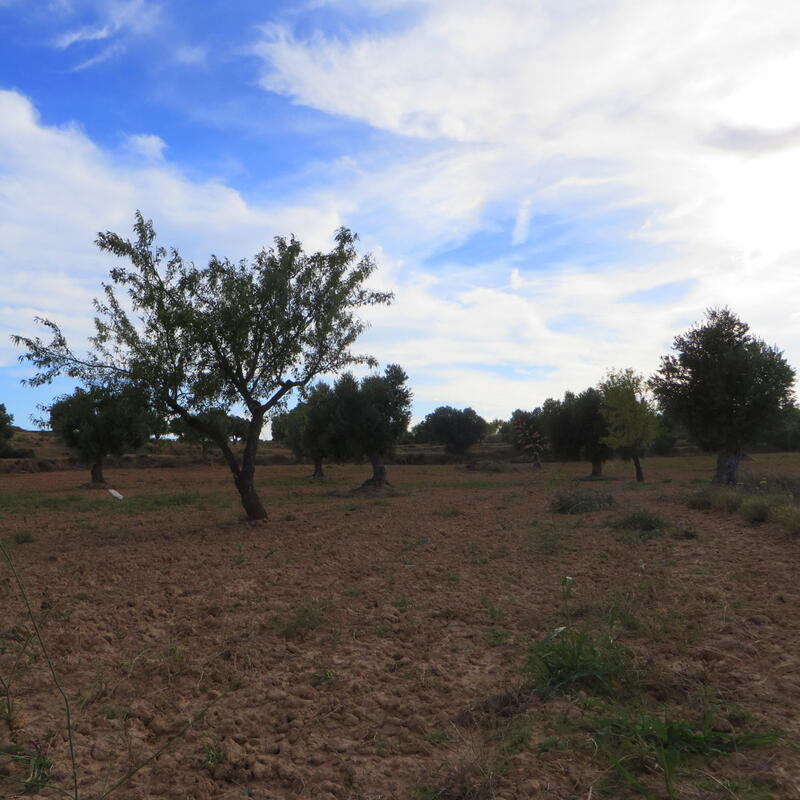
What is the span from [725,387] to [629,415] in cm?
1298

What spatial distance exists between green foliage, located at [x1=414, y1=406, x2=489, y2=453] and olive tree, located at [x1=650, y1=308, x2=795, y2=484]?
47.9m

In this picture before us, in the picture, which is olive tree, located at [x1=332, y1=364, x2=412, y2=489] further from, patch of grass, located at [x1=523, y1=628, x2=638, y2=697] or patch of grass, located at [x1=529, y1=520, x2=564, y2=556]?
patch of grass, located at [x1=523, y1=628, x2=638, y2=697]

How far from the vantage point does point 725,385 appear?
78.2 ft

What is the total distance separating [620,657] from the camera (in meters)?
5.27

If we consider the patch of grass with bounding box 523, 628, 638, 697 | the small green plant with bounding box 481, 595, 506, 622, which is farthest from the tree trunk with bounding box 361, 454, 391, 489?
the patch of grass with bounding box 523, 628, 638, 697

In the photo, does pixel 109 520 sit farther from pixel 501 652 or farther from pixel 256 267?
pixel 501 652

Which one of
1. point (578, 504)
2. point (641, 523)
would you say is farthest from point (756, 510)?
point (578, 504)

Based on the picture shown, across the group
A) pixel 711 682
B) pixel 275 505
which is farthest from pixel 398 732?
pixel 275 505

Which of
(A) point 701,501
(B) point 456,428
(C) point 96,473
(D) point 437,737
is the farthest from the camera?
(B) point 456,428

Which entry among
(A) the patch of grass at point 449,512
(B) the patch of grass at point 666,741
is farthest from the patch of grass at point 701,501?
(B) the patch of grass at point 666,741

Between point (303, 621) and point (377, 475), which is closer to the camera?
point (303, 621)

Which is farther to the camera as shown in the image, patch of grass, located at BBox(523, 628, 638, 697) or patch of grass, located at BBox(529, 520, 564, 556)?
patch of grass, located at BBox(529, 520, 564, 556)

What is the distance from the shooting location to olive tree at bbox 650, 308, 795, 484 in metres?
23.6

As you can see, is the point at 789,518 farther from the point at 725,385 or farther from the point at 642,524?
the point at 725,385
